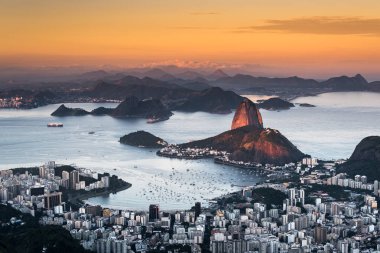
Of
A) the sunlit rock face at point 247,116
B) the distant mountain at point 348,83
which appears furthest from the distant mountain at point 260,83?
the sunlit rock face at point 247,116

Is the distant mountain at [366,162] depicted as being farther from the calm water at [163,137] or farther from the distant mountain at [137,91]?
the distant mountain at [137,91]

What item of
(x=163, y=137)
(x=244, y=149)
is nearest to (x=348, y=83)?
(x=163, y=137)

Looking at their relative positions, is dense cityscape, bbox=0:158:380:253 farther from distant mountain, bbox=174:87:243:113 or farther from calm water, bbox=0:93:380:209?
distant mountain, bbox=174:87:243:113

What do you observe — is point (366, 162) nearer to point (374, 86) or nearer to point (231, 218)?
point (231, 218)

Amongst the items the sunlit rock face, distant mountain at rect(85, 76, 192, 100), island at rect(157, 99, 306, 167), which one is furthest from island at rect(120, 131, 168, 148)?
→ distant mountain at rect(85, 76, 192, 100)

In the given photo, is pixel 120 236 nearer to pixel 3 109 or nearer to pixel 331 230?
pixel 331 230

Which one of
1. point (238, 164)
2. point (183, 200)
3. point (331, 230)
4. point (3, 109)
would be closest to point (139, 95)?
point (3, 109)
